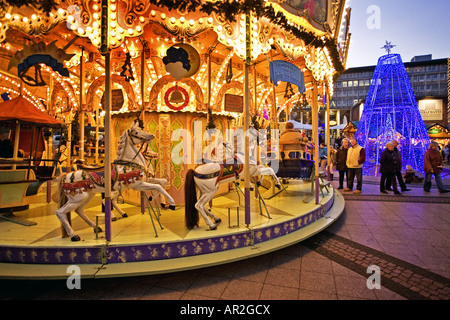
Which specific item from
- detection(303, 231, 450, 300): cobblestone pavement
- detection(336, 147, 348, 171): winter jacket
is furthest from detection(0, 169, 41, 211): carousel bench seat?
detection(336, 147, 348, 171): winter jacket

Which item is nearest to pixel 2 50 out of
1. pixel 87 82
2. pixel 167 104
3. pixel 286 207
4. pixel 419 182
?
pixel 87 82

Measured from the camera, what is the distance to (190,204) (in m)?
3.96

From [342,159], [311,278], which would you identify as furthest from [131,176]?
[342,159]

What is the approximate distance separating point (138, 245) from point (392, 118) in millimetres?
14120

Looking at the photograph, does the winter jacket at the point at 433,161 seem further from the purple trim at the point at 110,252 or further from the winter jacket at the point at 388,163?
the purple trim at the point at 110,252

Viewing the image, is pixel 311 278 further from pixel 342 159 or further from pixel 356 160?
pixel 342 159

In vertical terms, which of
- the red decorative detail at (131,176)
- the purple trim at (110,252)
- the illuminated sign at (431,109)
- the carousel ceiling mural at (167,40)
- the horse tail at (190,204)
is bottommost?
the purple trim at (110,252)

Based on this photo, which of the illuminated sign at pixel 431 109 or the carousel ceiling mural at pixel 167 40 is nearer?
the carousel ceiling mural at pixel 167 40

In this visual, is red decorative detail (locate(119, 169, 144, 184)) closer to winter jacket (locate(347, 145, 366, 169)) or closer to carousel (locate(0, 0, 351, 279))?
carousel (locate(0, 0, 351, 279))

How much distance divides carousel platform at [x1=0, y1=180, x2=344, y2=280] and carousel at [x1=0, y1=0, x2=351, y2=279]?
0.02m

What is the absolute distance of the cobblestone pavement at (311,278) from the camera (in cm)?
274

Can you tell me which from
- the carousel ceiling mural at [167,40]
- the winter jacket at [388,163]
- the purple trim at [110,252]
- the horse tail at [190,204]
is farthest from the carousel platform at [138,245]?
the winter jacket at [388,163]

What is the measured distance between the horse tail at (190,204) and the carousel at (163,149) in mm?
21

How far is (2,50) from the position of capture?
5.87m
